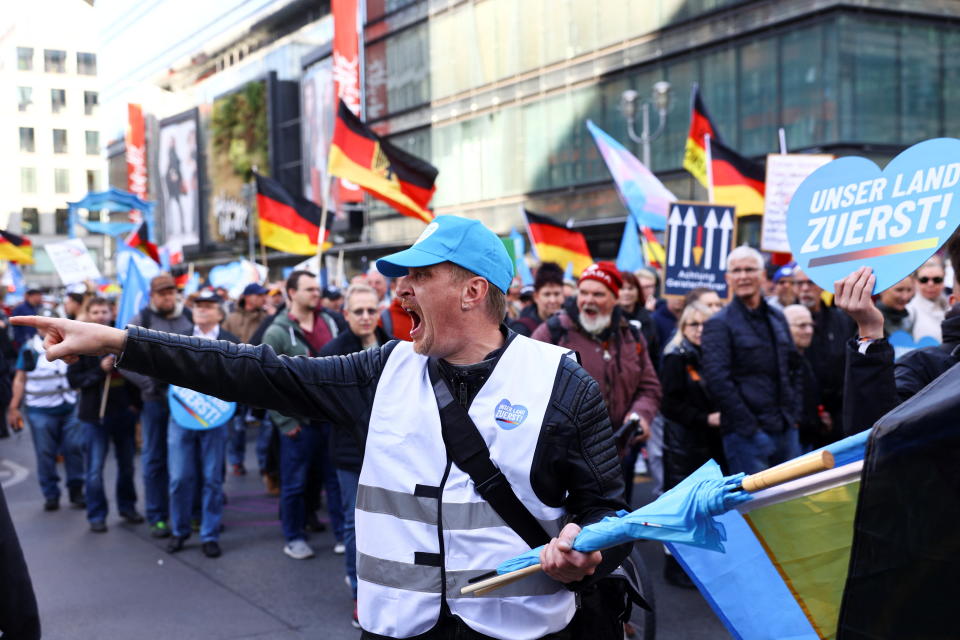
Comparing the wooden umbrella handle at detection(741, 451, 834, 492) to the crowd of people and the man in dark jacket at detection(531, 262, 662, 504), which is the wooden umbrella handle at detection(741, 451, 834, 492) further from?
the man in dark jacket at detection(531, 262, 662, 504)

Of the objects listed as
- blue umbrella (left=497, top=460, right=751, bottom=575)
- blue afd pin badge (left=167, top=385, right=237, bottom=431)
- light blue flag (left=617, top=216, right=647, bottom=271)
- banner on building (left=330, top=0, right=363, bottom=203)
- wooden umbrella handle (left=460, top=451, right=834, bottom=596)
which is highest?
banner on building (left=330, top=0, right=363, bottom=203)

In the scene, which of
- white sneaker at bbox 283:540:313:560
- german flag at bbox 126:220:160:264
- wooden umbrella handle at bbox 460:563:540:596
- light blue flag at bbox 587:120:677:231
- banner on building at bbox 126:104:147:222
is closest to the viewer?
wooden umbrella handle at bbox 460:563:540:596

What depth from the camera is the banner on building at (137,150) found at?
218ft

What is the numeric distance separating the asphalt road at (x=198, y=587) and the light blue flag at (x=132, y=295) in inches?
72.7

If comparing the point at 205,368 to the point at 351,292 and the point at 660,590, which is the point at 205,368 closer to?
the point at 351,292

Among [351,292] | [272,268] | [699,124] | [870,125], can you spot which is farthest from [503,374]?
[272,268]

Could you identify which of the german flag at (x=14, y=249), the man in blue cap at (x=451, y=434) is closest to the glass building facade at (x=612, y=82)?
the german flag at (x=14, y=249)

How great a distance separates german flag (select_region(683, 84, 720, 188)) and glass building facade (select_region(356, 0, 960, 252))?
11.3 meters

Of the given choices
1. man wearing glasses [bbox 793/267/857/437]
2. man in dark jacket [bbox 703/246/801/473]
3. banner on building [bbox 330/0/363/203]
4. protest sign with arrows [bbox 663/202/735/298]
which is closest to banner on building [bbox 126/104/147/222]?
banner on building [bbox 330/0/363/203]

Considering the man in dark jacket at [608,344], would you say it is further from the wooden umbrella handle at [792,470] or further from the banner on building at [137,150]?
the banner on building at [137,150]

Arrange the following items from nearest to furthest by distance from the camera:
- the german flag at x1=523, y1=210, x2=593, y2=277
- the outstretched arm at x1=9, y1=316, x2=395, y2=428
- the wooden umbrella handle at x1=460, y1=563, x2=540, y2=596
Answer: the wooden umbrella handle at x1=460, y1=563, x2=540, y2=596 < the outstretched arm at x1=9, y1=316, x2=395, y2=428 < the german flag at x1=523, y1=210, x2=593, y2=277

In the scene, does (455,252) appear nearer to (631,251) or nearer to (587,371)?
(587,371)

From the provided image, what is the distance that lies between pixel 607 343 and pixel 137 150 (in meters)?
67.3

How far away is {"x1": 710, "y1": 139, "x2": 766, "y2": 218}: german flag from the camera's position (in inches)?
446
